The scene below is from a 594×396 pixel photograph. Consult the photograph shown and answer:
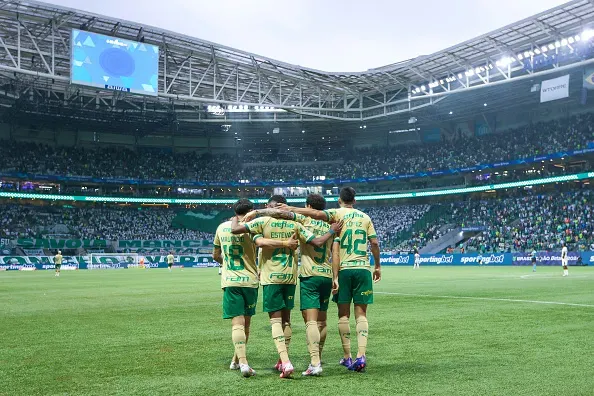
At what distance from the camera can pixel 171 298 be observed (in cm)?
1959

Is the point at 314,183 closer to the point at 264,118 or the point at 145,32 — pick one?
the point at 264,118

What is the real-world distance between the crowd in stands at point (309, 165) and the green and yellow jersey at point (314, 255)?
55.1 meters

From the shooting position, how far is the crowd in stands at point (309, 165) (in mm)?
61500

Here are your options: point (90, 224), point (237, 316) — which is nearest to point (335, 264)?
point (237, 316)

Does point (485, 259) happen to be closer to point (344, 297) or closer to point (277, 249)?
point (344, 297)

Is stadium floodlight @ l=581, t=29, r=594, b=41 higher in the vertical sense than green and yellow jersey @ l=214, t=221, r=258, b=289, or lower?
higher

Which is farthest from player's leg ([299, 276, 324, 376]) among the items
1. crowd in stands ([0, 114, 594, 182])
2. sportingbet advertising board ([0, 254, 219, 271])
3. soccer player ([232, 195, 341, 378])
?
crowd in stands ([0, 114, 594, 182])

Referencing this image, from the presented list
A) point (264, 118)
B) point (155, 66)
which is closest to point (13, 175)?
point (264, 118)

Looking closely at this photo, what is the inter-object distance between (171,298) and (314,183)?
5988 centimetres

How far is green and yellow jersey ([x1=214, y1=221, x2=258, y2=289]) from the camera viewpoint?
25.5 ft

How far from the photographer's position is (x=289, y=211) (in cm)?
771

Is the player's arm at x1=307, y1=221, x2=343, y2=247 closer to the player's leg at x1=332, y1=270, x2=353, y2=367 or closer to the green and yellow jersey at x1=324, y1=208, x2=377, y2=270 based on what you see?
the green and yellow jersey at x1=324, y1=208, x2=377, y2=270

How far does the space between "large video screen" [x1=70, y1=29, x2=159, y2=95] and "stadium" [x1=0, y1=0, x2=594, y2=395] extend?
141 mm

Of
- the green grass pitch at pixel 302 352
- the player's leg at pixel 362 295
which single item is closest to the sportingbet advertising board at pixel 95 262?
the green grass pitch at pixel 302 352
